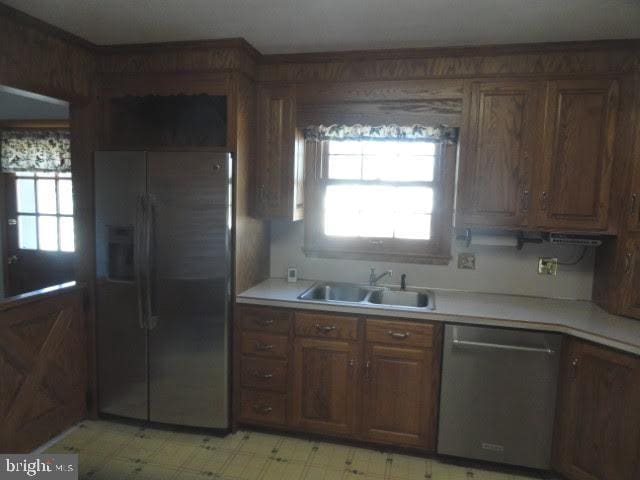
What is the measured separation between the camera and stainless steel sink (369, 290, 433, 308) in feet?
8.92

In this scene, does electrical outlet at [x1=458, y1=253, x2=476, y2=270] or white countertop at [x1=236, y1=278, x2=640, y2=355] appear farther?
→ electrical outlet at [x1=458, y1=253, x2=476, y2=270]

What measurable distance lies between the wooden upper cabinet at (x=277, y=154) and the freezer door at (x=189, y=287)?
13.6 inches

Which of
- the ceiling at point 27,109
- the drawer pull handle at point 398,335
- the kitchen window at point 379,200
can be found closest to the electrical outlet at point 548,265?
A: the kitchen window at point 379,200

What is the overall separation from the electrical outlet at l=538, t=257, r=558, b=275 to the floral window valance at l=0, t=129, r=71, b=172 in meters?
3.84

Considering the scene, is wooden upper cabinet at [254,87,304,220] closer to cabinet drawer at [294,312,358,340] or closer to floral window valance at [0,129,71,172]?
cabinet drawer at [294,312,358,340]

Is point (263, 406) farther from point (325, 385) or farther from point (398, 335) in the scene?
point (398, 335)

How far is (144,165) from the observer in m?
2.42

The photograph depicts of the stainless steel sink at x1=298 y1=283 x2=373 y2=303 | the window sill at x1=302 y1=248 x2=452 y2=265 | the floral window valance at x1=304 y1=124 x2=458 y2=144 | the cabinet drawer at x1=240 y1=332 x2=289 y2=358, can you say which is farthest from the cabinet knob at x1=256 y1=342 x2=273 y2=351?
the floral window valance at x1=304 y1=124 x2=458 y2=144

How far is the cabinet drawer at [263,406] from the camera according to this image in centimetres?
255

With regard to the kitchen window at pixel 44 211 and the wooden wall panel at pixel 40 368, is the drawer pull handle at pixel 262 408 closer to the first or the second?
the wooden wall panel at pixel 40 368

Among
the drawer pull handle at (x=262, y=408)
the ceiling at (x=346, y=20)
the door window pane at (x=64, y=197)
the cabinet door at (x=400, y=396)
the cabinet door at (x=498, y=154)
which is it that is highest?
the ceiling at (x=346, y=20)

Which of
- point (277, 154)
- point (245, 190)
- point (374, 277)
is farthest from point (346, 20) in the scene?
point (374, 277)

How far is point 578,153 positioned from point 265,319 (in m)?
2.04

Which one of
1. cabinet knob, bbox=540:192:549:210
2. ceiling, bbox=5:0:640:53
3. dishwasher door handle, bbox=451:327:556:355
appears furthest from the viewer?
cabinet knob, bbox=540:192:549:210
